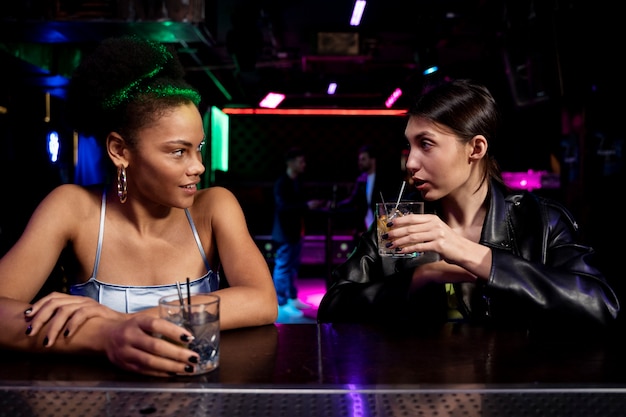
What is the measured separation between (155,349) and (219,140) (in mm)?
9961

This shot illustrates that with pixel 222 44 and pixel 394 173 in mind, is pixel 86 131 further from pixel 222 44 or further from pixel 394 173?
pixel 222 44

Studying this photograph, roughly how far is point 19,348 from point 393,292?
107 centimetres

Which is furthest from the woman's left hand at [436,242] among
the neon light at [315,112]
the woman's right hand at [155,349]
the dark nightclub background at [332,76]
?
the neon light at [315,112]

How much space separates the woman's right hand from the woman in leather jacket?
722 millimetres

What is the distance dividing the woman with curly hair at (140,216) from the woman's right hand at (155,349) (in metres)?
0.34

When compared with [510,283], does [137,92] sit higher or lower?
higher

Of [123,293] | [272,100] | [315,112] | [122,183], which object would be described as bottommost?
[123,293]

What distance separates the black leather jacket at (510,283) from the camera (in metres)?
1.54

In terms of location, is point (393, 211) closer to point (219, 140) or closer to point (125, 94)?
point (125, 94)

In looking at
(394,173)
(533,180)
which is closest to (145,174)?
(394,173)

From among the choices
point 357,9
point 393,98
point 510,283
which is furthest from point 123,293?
point 393,98

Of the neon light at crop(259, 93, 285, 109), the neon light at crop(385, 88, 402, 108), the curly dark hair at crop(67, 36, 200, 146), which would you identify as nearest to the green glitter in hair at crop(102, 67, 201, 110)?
the curly dark hair at crop(67, 36, 200, 146)

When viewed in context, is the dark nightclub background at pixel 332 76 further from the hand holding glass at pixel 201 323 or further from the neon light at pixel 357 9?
the hand holding glass at pixel 201 323

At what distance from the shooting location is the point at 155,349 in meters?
0.96
